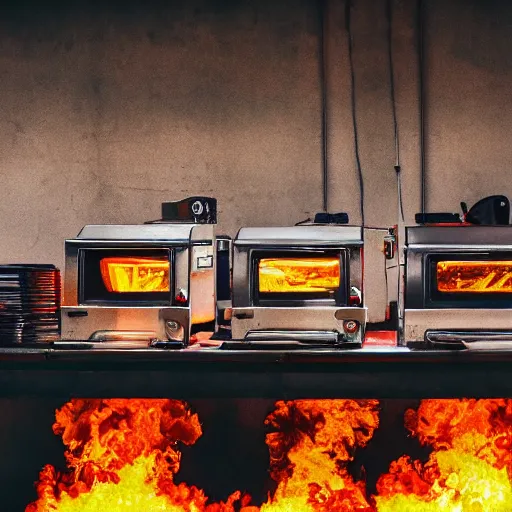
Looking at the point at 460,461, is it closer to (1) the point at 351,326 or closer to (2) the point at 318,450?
(2) the point at 318,450

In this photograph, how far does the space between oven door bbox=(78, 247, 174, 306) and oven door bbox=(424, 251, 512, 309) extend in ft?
3.36

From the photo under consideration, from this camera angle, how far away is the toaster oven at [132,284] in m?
2.88

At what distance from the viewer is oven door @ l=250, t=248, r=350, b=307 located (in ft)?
9.36

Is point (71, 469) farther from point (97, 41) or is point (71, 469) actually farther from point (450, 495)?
point (97, 41)

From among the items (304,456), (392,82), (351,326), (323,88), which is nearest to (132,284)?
(351,326)

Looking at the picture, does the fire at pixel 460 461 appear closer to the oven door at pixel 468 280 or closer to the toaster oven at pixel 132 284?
the oven door at pixel 468 280

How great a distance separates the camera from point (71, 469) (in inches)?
120

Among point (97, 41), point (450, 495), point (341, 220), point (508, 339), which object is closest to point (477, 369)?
point (508, 339)

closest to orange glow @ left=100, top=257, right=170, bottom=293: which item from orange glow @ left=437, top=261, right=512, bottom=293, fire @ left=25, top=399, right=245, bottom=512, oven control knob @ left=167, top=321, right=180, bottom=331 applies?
oven control knob @ left=167, top=321, right=180, bottom=331

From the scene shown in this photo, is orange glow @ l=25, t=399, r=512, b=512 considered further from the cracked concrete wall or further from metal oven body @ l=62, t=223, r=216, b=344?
the cracked concrete wall

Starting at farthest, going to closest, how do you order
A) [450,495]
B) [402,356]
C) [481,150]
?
[481,150] → [450,495] → [402,356]

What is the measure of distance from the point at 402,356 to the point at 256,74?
6.12 ft

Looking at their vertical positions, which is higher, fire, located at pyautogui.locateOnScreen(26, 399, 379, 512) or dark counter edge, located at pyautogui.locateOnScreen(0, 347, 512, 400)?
dark counter edge, located at pyautogui.locateOnScreen(0, 347, 512, 400)

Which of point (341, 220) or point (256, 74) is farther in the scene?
Result: point (256, 74)
